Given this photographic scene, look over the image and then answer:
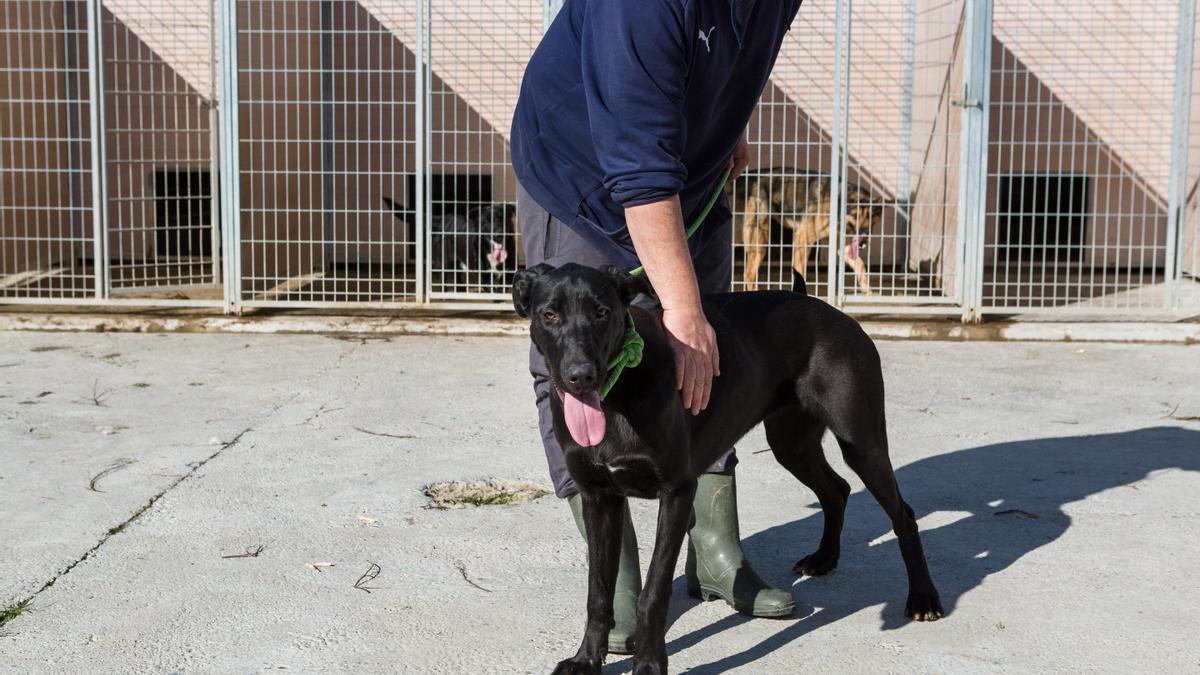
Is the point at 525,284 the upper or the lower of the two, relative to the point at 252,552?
upper

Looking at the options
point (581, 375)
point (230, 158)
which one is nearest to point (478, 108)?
point (230, 158)

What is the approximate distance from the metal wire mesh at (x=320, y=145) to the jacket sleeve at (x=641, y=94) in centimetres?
618

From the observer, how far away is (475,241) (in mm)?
8500

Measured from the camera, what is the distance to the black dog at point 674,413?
247 centimetres

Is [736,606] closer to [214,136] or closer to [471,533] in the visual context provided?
[471,533]

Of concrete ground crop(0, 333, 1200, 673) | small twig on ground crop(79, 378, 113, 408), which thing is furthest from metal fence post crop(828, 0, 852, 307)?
small twig on ground crop(79, 378, 113, 408)

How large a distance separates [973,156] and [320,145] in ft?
15.7

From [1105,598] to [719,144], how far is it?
1522mm

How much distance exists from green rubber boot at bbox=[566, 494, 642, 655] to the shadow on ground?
0.05 meters

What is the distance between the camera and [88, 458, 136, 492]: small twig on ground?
13.8 ft

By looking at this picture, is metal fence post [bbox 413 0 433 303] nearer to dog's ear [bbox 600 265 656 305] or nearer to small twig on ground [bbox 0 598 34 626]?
small twig on ground [bbox 0 598 34 626]

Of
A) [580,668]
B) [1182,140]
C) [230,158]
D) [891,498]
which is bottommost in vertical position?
[580,668]

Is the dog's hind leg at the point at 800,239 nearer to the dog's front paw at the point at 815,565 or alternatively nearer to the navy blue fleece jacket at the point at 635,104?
the dog's front paw at the point at 815,565

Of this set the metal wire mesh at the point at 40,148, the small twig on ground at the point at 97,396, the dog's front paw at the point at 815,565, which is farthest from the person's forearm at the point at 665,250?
the metal wire mesh at the point at 40,148
